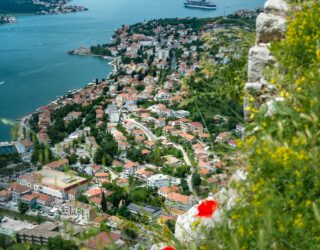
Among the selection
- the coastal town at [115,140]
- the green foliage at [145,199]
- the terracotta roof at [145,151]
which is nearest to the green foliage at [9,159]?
the coastal town at [115,140]

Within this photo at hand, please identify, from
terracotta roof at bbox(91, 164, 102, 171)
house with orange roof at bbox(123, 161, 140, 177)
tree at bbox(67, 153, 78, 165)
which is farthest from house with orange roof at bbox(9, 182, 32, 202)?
house with orange roof at bbox(123, 161, 140, 177)

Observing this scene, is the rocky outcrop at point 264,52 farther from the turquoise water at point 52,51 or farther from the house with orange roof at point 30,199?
the turquoise water at point 52,51

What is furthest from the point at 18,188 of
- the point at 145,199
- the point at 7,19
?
the point at 7,19

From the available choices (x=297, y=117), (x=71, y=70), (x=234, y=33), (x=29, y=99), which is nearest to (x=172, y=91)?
(x=29, y=99)

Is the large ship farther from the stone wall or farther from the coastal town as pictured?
the stone wall

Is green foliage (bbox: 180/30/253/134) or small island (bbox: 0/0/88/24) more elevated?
green foliage (bbox: 180/30/253/134)

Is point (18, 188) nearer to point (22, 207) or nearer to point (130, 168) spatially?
point (22, 207)
